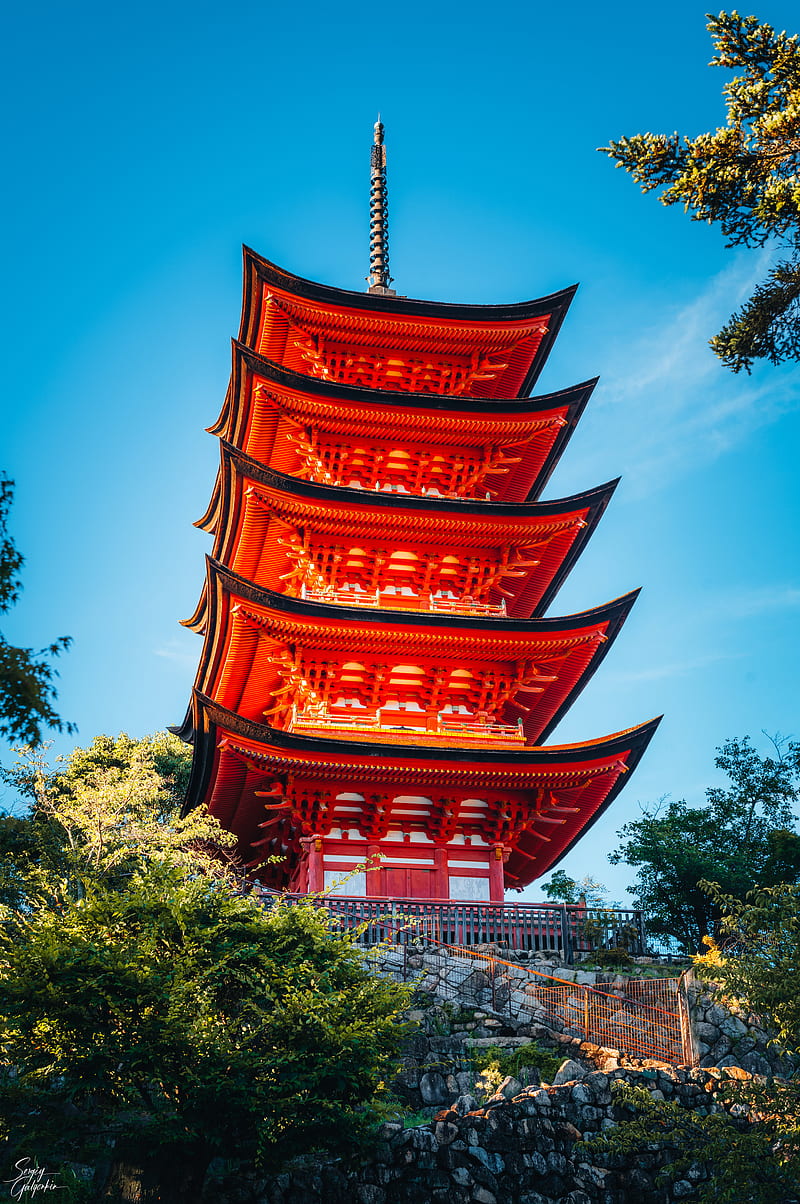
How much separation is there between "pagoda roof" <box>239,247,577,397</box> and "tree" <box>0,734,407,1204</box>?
743 inches

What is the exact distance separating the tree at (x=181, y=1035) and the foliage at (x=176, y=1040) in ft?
0.06

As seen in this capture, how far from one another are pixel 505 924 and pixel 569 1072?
4927 millimetres

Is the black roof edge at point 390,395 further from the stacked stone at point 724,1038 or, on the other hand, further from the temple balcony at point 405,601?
the stacked stone at point 724,1038

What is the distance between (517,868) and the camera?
2734 centimetres

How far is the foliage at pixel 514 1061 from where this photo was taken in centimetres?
1539

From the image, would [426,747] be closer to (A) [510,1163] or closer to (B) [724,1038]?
(B) [724,1038]

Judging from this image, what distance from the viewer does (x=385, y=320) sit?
2889cm

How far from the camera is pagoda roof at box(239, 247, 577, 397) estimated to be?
28312 mm

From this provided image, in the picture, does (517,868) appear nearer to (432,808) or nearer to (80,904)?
(432,808)

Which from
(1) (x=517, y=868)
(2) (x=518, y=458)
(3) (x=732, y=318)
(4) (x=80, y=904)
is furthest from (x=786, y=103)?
(1) (x=517, y=868)

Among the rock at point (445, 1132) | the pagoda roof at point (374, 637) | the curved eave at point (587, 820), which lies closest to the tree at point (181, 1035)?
the rock at point (445, 1132)

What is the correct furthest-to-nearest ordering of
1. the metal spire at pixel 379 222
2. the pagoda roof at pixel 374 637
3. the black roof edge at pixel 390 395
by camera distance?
the metal spire at pixel 379 222, the black roof edge at pixel 390 395, the pagoda roof at pixel 374 637

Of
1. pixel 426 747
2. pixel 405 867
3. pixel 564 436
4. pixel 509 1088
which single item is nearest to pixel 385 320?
pixel 564 436

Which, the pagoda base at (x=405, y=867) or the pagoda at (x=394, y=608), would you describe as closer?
the pagoda base at (x=405, y=867)
